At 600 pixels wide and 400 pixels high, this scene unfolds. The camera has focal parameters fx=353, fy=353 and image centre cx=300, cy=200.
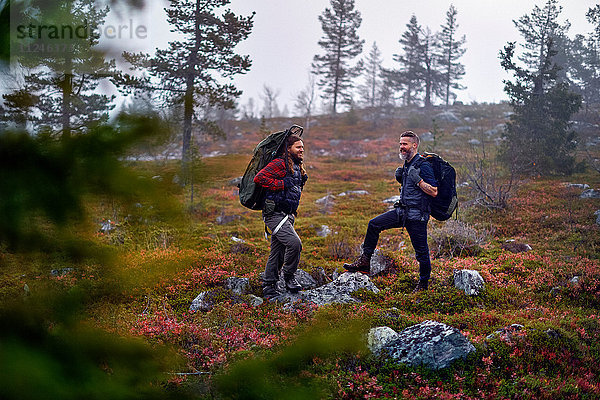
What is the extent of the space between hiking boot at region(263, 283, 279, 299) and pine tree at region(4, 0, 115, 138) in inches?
211

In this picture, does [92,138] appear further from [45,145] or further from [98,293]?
[98,293]

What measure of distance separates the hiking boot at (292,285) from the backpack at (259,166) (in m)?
1.42

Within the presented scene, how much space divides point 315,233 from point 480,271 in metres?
5.14

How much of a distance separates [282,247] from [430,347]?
2.87 meters

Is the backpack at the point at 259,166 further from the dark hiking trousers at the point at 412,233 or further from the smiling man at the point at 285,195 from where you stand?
the dark hiking trousers at the point at 412,233

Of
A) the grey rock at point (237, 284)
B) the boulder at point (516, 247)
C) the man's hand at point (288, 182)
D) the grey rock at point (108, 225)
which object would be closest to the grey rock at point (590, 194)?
the boulder at point (516, 247)

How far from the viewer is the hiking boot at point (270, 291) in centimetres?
612

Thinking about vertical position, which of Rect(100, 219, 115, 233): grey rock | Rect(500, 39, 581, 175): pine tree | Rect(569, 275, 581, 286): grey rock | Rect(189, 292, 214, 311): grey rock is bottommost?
Rect(189, 292, 214, 311): grey rock

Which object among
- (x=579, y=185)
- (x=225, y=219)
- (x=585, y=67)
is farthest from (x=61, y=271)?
(x=585, y=67)

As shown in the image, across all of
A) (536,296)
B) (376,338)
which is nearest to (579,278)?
(536,296)

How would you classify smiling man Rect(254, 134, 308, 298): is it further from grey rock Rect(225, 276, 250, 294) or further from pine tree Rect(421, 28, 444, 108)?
pine tree Rect(421, 28, 444, 108)

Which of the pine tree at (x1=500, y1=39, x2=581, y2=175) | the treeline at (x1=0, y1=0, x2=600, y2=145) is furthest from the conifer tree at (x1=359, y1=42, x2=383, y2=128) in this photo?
the pine tree at (x1=500, y1=39, x2=581, y2=175)

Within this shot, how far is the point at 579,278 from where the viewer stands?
21.4 feet

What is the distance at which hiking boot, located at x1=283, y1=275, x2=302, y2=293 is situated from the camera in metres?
6.18
